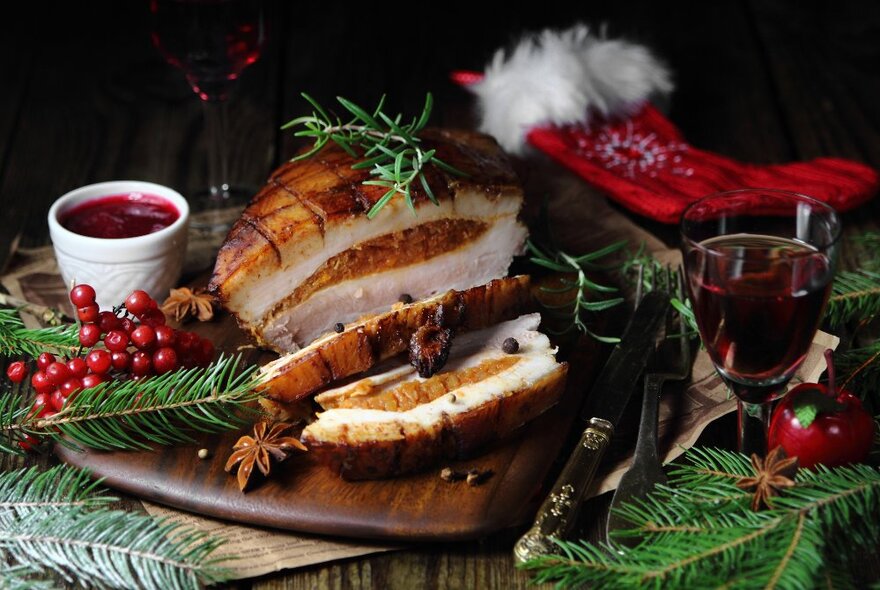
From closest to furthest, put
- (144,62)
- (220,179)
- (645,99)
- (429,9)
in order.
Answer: (220,179) < (645,99) < (144,62) < (429,9)

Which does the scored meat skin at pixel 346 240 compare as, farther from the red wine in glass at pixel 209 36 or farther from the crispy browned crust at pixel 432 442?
the red wine in glass at pixel 209 36

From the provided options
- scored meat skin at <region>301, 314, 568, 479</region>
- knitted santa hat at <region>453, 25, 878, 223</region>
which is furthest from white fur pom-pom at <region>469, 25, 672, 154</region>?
scored meat skin at <region>301, 314, 568, 479</region>

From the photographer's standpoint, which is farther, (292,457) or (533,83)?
(533,83)

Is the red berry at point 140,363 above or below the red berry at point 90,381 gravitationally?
below

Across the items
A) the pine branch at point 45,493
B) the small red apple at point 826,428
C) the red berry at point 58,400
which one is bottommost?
the pine branch at point 45,493

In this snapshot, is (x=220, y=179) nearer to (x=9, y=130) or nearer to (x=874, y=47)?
(x=9, y=130)

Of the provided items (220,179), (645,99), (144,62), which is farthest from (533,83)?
(144,62)

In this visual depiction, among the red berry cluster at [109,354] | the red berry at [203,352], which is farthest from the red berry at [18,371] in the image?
the red berry at [203,352]
